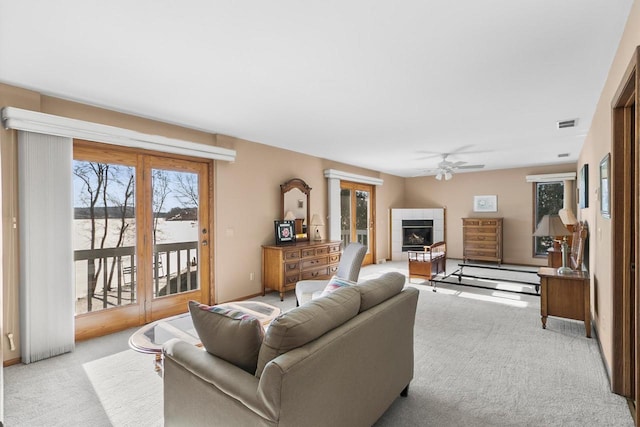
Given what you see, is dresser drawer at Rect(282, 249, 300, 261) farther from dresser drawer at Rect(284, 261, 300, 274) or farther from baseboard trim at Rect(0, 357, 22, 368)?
baseboard trim at Rect(0, 357, 22, 368)

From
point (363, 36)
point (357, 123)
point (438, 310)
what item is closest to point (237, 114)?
point (357, 123)

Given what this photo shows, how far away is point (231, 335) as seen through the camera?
1562mm

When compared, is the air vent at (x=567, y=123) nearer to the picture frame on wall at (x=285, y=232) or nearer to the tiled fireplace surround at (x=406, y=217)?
the picture frame on wall at (x=285, y=232)

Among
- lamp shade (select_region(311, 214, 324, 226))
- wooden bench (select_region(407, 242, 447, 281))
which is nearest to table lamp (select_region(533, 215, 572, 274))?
wooden bench (select_region(407, 242, 447, 281))

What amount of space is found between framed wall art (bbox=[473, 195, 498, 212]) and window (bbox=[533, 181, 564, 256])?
0.85 meters

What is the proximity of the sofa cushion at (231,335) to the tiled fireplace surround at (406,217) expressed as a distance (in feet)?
24.5

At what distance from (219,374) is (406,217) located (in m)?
7.72

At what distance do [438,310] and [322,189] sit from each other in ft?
10.5

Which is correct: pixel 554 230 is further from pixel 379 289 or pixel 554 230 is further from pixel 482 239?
pixel 482 239

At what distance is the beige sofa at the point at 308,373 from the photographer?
132 centimetres

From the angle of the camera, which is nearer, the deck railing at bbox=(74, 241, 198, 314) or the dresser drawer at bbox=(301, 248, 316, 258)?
the deck railing at bbox=(74, 241, 198, 314)

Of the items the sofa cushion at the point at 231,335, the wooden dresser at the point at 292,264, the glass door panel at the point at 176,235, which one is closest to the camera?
the sofa cushion at the point at 231,335

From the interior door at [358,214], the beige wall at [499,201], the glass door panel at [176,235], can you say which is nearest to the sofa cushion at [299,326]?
the glass door panel at [176,235]

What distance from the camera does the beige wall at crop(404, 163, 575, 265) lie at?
7672 mm
